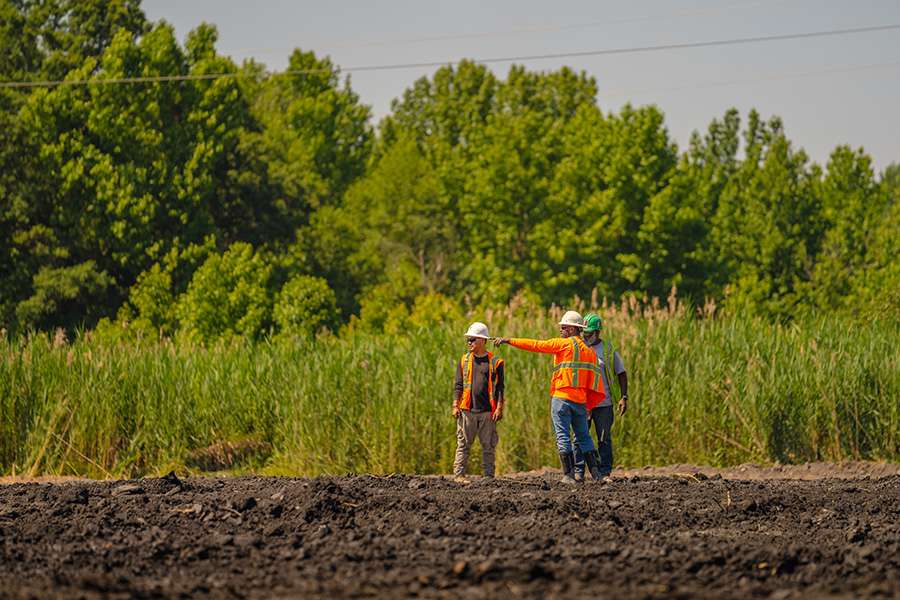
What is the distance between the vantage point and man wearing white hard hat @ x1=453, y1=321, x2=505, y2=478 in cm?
1292

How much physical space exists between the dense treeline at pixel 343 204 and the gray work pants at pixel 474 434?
1414 cm

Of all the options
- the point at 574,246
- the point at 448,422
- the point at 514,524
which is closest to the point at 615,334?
the point at 448,422

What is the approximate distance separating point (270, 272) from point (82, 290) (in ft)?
16.9

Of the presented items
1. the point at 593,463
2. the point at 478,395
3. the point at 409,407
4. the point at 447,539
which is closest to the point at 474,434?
the point at 478,395

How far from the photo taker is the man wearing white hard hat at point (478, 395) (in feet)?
42.4

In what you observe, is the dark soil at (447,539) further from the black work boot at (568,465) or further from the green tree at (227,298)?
the green tree at (227,298)

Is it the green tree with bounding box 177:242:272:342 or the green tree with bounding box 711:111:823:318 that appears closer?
the green tree with bounding box 177:242:272:342

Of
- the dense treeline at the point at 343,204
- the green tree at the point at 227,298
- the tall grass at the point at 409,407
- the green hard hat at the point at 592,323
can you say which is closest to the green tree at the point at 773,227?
the dense treeline at the point at 343,204

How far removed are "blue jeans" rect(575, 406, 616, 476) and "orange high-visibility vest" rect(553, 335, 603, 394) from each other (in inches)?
26.3

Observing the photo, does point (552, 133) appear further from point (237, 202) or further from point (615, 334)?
point (615, 334)

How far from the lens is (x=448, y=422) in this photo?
15492 mm

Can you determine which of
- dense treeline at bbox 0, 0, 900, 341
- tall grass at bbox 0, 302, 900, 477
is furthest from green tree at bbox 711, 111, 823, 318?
tall grass at bbox 0, 302, 900, 477

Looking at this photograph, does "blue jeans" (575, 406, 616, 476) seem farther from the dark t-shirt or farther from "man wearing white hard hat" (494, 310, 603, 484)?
the dark t-shirt

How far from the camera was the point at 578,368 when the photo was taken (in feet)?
39.1
